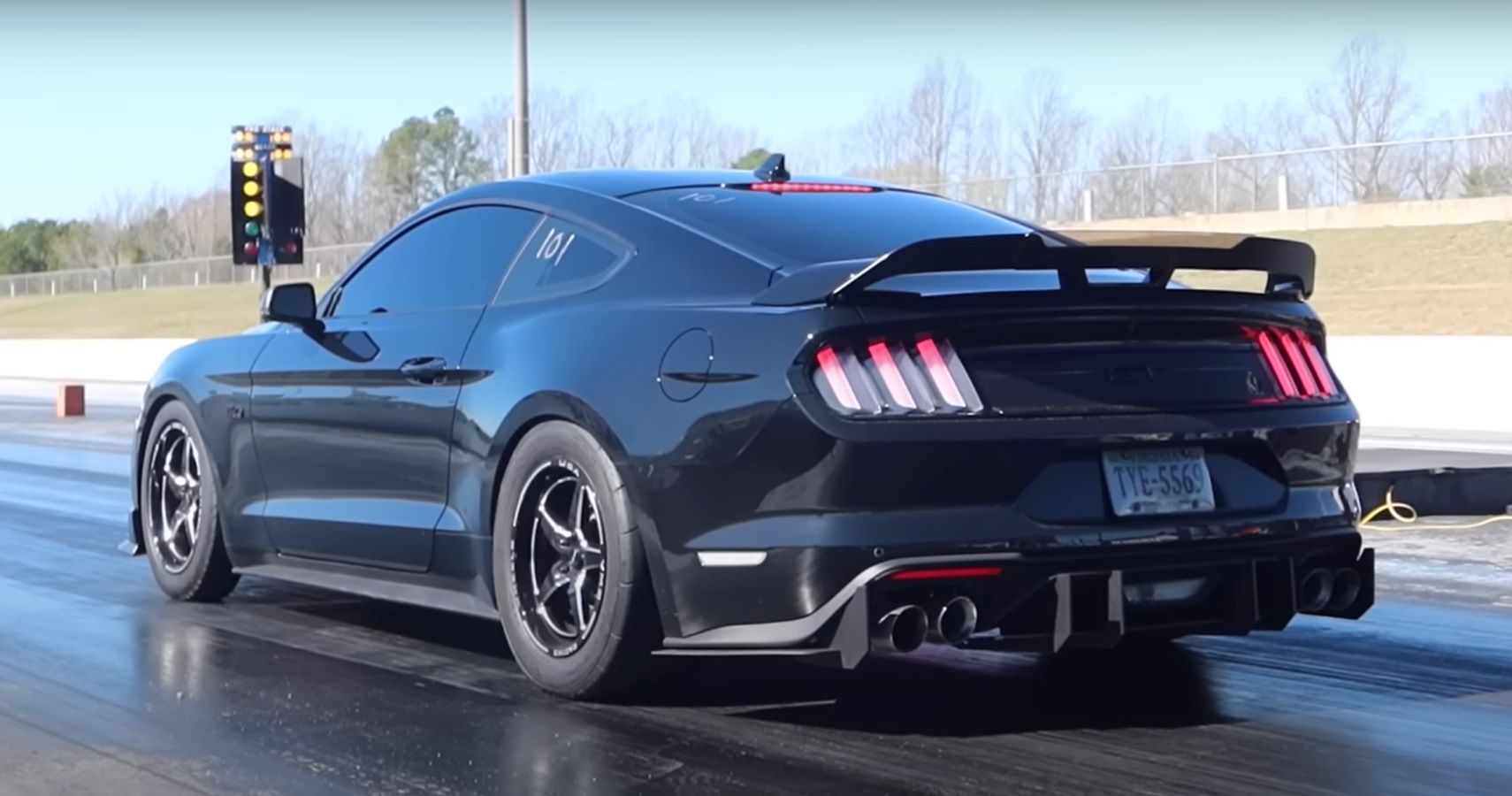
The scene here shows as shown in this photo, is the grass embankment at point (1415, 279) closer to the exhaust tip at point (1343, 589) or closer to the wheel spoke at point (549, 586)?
the exhaust tip at point (1343, 589)

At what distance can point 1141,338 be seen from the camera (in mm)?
5359

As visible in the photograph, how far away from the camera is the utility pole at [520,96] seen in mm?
21172

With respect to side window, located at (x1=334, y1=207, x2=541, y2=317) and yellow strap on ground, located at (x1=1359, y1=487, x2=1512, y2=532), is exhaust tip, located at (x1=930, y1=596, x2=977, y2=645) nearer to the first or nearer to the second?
side window, located at (x1=334, y1=207, x2=541, y2=317)

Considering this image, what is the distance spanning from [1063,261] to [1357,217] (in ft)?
142

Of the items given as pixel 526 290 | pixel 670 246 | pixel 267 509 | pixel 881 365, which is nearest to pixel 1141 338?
pixel 881 365

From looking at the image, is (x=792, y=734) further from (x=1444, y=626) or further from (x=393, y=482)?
(x=1444, y=626)

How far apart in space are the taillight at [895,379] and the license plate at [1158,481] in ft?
1.40

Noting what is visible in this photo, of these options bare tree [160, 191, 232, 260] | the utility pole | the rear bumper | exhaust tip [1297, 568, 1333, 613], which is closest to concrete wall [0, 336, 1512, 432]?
the utility pole

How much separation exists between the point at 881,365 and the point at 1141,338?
2.57 feet

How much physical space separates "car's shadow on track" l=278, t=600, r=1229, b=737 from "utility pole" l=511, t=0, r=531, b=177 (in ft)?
48.5

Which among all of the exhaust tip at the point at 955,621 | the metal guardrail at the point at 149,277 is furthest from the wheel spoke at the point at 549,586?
the metal guardrail at the point at 149,277

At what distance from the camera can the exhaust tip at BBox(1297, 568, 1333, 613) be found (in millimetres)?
5473

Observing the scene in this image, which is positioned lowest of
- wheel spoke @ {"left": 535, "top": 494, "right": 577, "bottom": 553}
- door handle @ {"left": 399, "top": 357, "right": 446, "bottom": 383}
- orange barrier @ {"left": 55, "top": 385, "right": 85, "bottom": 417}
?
orange barrier @ {"left": 55, "top": 385, "right": 85, "bottom": 417}

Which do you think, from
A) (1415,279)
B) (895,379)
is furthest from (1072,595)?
(1415,279)
